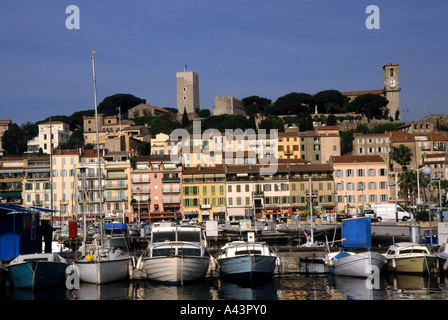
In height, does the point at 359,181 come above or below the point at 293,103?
below

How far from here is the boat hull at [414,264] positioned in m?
33.2

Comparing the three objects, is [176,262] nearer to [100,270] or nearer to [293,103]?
[100,270]

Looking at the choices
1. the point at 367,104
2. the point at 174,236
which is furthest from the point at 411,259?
the point at 367,104

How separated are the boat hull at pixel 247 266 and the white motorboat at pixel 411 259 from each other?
20.8 ft

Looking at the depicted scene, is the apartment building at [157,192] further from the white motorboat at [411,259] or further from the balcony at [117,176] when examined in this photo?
the white motorboat at [411,259]

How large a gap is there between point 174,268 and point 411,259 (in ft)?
39.5

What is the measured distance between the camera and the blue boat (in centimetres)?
3097

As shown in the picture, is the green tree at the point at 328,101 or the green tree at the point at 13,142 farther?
the green tree at the point at 328,101

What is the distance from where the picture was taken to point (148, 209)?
10156cm

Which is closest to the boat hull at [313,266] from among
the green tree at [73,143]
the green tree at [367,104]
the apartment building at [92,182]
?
the apartment building at [92,182]

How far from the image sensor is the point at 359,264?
33406mm

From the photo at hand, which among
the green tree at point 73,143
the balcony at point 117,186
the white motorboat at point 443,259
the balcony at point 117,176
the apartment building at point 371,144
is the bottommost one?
the white motorboat at point 443,259

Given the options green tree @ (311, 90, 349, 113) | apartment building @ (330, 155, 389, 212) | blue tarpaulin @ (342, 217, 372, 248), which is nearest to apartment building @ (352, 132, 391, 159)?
apartment building @ (330, 155, 389, 212)

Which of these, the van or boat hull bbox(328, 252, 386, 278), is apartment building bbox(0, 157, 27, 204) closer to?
the van
